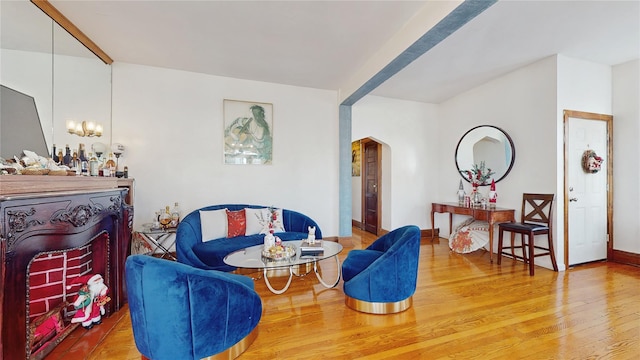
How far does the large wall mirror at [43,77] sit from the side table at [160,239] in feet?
4.15

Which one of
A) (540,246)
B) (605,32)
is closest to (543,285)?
(540,246)

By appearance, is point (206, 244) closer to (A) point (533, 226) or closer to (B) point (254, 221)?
(B) point (254, 221)

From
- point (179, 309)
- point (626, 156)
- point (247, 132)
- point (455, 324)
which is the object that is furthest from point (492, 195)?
point (179, 309)

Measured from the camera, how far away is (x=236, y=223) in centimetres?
369

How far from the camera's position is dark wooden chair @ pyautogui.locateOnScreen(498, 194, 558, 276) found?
11.2ft

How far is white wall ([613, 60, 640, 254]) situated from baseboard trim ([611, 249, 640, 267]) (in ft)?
0.18

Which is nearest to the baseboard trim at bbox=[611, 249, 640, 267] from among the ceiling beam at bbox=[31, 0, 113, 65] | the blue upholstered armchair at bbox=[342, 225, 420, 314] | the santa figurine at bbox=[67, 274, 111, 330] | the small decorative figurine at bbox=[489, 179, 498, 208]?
the small decorative figurine at bbox=[489, 179, 498, 208]

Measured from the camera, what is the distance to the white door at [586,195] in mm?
3705

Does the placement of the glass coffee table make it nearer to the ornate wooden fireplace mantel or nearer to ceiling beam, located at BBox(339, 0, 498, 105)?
the ornate wooden fireplace mantel

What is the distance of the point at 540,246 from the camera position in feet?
12.3

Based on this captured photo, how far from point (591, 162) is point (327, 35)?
4037mm

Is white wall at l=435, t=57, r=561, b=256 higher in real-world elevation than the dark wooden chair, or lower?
higher

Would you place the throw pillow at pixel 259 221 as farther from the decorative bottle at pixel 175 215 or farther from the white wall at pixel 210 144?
the decorative bottle at pixel 175 215

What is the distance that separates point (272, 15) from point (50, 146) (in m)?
2.38
